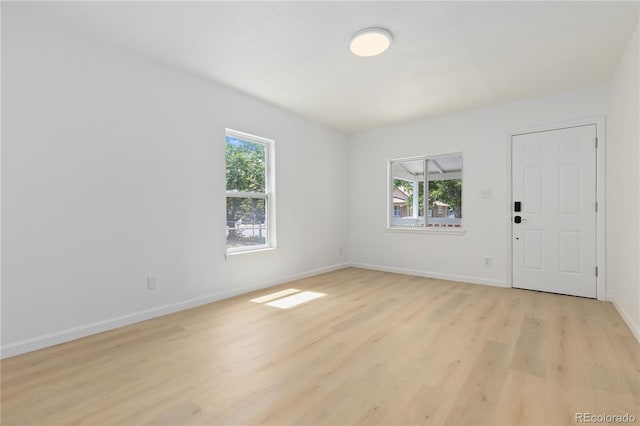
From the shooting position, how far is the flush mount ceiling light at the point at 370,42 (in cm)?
257

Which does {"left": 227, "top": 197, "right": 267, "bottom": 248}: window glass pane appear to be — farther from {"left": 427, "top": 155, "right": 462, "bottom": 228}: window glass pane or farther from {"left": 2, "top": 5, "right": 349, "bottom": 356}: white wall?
{"left": 427, "top": 155, "right": 462, "bottom": 228}: window glass pane

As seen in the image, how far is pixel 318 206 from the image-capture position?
17.5ft

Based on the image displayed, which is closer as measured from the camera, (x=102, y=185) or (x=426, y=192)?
(x=102, y=185)

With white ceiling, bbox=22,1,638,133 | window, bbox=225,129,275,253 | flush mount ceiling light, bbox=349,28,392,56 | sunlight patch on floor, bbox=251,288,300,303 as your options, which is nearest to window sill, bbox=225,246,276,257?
window, bbox=225,129,275,253

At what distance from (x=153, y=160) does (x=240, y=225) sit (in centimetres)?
138

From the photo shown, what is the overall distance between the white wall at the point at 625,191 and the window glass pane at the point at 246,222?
4061mm

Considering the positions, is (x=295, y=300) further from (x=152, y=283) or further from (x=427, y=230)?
(x=427, y=230)

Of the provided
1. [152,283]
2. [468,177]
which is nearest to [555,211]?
[468,177]

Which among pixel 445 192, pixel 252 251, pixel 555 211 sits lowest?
pixel 252 251

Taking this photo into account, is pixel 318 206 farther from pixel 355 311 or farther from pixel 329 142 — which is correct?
pixel 355 311

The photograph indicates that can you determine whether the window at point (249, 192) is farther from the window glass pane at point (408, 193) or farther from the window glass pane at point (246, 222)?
the window glass pane at point (408, 193)

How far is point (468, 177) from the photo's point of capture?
4672 millimetres

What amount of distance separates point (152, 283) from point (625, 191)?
16.2ft

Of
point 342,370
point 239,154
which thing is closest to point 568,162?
point 342,370
